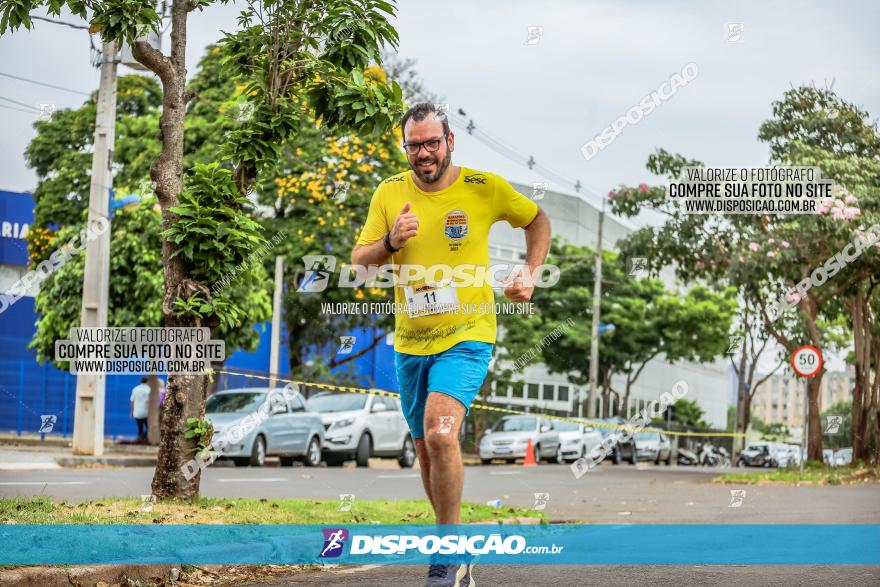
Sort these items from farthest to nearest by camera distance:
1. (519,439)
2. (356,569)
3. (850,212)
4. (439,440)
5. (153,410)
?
(519,439), (153,410), (850,212), (356,569), (439,440)

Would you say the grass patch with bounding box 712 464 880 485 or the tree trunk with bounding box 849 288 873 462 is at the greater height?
the tree trunk with bounding box 849 288 873 462

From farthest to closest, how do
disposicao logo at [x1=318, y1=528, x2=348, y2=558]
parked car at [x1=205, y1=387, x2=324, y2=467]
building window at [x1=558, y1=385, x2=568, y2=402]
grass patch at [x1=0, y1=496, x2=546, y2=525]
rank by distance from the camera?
building window at [x1=558, y1=385, x2=568, y2=402], parked car at [x1=205, y1=387, x2=324, y2=467], grass patch at [x1=0, y1=496, x2=546, y2=525], disposicao logo at [x1=318, y1=528, x2=348, y2=558]

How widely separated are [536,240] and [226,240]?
3791 mm

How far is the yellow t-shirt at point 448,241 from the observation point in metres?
5.70

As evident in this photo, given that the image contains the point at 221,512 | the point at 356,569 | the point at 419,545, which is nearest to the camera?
the point at 419,545

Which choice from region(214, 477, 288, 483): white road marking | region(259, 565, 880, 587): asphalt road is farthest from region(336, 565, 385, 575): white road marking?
region(214, 477, 288, 483): white road marking

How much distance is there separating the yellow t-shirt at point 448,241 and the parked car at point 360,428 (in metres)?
17.7

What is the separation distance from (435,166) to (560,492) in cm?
1168

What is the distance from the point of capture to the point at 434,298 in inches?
224

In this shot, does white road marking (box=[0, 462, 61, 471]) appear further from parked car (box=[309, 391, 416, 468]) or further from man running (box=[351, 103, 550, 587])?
man running (box=[351, 103, 550, 587])

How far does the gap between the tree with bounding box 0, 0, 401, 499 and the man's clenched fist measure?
3.42 metres

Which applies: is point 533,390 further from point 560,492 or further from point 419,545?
point 419,545

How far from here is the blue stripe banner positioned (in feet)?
19.7

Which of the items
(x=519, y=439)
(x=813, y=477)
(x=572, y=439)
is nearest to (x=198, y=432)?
(x=813, y=477)
